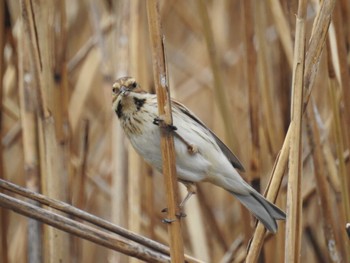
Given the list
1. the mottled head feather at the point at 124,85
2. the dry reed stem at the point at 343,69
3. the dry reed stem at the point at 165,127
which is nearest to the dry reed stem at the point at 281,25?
the dry reed stem at the point at 343,69

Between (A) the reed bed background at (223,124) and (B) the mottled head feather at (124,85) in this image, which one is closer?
(A) the reed bed background at (223,124)

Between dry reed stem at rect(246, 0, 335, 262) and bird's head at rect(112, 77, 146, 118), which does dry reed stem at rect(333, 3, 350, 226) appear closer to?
dry reed stem at rect(246, 0, 335, 262)

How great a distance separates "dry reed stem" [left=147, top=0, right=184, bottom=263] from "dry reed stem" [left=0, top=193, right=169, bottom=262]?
13 centimetres

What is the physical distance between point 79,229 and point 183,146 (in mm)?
596

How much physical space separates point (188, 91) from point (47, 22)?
174 centimetres

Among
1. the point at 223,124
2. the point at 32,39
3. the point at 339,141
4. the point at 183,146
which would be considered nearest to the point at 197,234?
the point at 223,124

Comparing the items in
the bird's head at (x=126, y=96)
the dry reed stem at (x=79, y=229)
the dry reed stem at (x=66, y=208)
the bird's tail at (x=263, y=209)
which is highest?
the bird's head at (x=126, y=96)

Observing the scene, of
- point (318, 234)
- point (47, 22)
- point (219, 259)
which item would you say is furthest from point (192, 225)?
point (47, 22)

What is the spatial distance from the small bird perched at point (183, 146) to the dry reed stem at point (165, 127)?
432 millimetres

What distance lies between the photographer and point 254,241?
4.88ft

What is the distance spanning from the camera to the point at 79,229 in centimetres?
146

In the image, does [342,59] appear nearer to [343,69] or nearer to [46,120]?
[343,69]

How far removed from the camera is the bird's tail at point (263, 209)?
5.92 feet

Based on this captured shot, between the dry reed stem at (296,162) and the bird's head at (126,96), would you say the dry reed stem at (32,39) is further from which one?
the dry reed stem at (296,162)
